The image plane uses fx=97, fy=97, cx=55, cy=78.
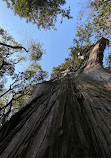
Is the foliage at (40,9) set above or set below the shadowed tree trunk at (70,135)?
above

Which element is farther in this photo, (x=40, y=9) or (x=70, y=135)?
(x=40, y=9)

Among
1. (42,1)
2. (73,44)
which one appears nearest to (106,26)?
(73,44)

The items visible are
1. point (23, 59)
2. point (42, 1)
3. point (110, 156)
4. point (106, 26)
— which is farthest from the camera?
point (23, 59)

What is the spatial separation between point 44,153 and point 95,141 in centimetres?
48

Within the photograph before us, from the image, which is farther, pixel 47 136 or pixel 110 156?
pixel 47 136

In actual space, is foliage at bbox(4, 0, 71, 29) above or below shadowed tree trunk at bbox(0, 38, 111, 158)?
above

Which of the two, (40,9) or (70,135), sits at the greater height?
(40,9)

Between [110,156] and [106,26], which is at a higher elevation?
[106,26]

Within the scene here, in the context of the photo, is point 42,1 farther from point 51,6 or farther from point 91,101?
point 91,101

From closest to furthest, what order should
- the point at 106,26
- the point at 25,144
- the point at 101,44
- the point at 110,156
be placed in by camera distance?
the point at 110,156 → the point at 25,144 → the point at 101,44 → the point at 106,26

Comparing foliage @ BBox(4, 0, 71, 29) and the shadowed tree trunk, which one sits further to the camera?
foliage @ BBox(4, 0, 71, 29)

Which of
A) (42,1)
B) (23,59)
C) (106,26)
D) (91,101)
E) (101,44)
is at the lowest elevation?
(91,101)

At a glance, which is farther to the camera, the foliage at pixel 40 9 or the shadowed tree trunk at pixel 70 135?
the foliage at pixel 40 9

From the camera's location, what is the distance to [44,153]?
764 millimetres
